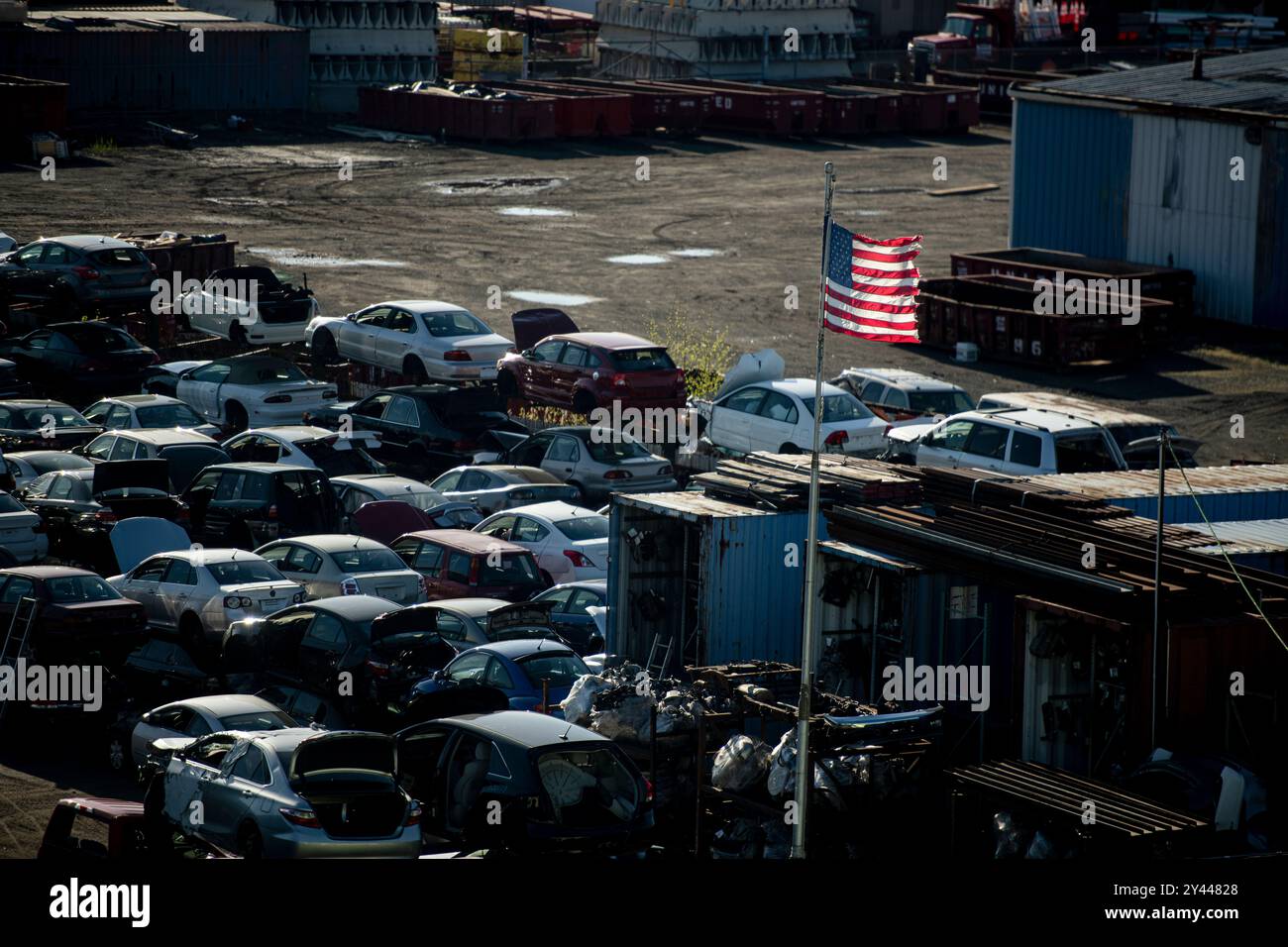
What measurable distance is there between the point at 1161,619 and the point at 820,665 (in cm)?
410

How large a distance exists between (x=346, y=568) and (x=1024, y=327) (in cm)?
2053

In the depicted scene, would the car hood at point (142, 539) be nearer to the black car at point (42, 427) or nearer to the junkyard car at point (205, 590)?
the junkyard car at point (205, 590)

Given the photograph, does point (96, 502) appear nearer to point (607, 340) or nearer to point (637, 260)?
point (607, 340)

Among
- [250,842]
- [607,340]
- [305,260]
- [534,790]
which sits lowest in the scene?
[250,842]

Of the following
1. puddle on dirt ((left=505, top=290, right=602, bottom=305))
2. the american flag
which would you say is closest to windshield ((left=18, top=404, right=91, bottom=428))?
puddle on dirt ((left=505, top=290, right=602, bottom=305))

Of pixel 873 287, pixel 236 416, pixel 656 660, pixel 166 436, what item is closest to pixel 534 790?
pixel 873 287

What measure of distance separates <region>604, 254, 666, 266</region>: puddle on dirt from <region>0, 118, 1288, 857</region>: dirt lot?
366 millimetres

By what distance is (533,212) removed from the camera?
55.2 m

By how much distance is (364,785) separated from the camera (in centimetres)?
1633

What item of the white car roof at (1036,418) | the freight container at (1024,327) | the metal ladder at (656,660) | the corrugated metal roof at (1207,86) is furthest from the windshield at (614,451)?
the corrugated metal roof at (1207,86)

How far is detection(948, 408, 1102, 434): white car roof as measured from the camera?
28281mm

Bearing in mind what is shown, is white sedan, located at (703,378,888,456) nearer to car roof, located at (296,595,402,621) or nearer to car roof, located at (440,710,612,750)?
car roof, located at (296,595,402,621)

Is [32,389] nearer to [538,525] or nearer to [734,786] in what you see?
[538,525]

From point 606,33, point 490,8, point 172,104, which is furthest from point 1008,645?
point 490,8
